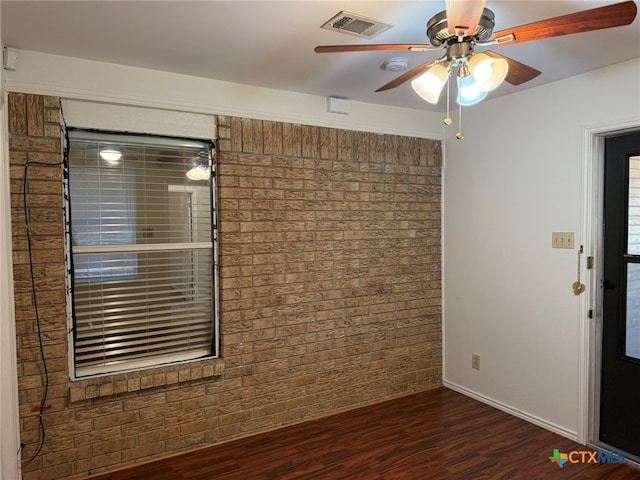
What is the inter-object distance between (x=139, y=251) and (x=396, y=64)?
1.93m

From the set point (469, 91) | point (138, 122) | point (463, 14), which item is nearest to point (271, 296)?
point (138, 122)

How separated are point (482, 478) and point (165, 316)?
2.16 m

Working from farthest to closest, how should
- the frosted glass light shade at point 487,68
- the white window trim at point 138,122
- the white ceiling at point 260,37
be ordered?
1. the white window trim at point 138,122
2. the white ceiling at point 260,37
3. the frosted glass light shade at point 487,68

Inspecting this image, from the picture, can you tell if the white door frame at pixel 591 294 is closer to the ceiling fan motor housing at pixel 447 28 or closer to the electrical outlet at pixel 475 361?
the electrical outlet at pixel 475 361

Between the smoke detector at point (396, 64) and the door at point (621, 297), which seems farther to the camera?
the door at point (621, 297)

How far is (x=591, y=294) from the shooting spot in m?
2.87

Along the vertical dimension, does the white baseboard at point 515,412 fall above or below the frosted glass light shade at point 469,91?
below

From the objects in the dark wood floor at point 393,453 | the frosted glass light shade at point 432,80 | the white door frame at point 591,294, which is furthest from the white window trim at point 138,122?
the white door frame at point 591,294

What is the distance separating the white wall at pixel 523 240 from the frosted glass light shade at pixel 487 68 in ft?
4.93

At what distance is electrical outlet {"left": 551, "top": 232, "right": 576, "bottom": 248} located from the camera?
2.92 metres

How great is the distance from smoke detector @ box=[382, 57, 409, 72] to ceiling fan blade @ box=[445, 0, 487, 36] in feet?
3.26

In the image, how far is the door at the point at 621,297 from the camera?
2.70 meters

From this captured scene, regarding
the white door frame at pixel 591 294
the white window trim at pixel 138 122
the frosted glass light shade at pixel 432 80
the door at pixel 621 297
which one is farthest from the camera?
the white door frame at pixel 591 294

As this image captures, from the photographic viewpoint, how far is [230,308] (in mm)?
2998
